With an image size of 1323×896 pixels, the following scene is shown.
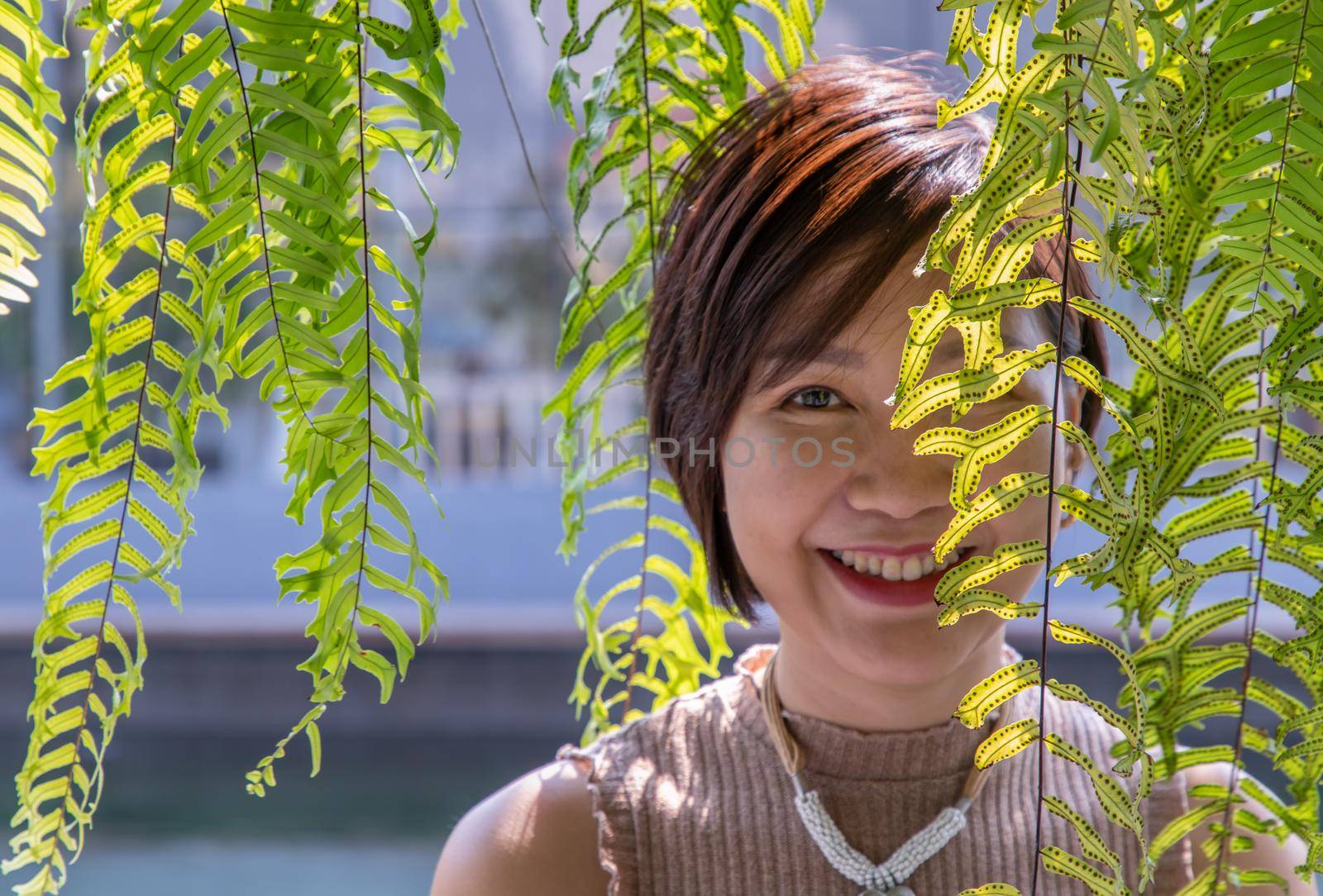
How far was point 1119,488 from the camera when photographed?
0.45 meters

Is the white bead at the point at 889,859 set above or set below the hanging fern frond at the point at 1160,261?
below

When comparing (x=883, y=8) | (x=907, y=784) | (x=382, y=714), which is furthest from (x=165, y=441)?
(x=883, y=8)

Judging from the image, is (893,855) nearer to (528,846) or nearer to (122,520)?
(528,846)

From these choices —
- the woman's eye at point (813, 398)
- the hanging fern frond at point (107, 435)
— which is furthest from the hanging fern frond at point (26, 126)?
the woman's eye at point (813, 398)

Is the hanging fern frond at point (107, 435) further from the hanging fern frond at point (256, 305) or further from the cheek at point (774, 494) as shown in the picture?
the cheek at point (774, 494)

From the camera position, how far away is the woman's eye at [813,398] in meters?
0.72

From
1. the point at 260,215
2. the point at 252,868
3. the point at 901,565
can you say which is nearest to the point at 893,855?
the point at 901,565

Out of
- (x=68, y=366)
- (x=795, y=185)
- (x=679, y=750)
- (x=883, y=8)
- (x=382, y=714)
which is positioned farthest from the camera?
(x=883, y=8)

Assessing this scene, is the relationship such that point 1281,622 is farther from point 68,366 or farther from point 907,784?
point 68,366

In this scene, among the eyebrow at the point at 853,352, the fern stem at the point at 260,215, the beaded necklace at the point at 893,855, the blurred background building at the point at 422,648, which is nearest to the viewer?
the fern stem at the point at 260,215

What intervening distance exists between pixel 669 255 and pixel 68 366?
1.25ft

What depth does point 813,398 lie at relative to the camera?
728 millimetres

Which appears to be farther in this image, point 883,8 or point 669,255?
point 883,8

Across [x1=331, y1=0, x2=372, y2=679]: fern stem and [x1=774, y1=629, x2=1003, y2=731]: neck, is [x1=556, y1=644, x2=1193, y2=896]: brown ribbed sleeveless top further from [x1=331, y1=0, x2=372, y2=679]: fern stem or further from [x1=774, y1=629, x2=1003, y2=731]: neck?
[x1=331, y1=0, x2=372, y2=679]: fern stem
